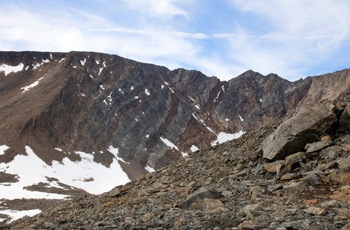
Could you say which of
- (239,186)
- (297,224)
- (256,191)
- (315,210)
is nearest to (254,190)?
(256,191)

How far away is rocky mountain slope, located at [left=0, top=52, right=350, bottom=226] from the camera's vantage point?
359 ft

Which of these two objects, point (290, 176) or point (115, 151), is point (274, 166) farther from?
point (115, 151)

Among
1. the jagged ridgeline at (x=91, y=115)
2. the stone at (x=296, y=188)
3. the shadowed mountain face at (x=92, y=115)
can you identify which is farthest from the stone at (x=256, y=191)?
the jagged ridgeline at (x=91, y=115)

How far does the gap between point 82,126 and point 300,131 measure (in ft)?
484

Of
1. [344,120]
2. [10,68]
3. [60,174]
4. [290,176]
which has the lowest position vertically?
[290,176]

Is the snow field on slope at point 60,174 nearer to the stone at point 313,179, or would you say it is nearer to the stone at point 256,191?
the stone at point 256,191

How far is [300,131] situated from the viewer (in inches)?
645

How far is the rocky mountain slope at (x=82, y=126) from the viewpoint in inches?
4304

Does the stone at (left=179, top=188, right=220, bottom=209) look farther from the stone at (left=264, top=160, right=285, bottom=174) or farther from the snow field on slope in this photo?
the snow field on slope

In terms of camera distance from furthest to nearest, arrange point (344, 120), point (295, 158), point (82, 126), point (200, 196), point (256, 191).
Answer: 1. point (82, 126)
2. point (344, 120)
3. point (295, 158)
4. point (200, 196)
5. point (256, 191)

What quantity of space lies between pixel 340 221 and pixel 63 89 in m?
164

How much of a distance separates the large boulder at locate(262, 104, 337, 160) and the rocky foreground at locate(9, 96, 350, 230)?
0.04 metres

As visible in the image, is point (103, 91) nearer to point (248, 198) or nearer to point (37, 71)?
point (37, 71)

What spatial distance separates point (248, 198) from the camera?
1306 centimetres
